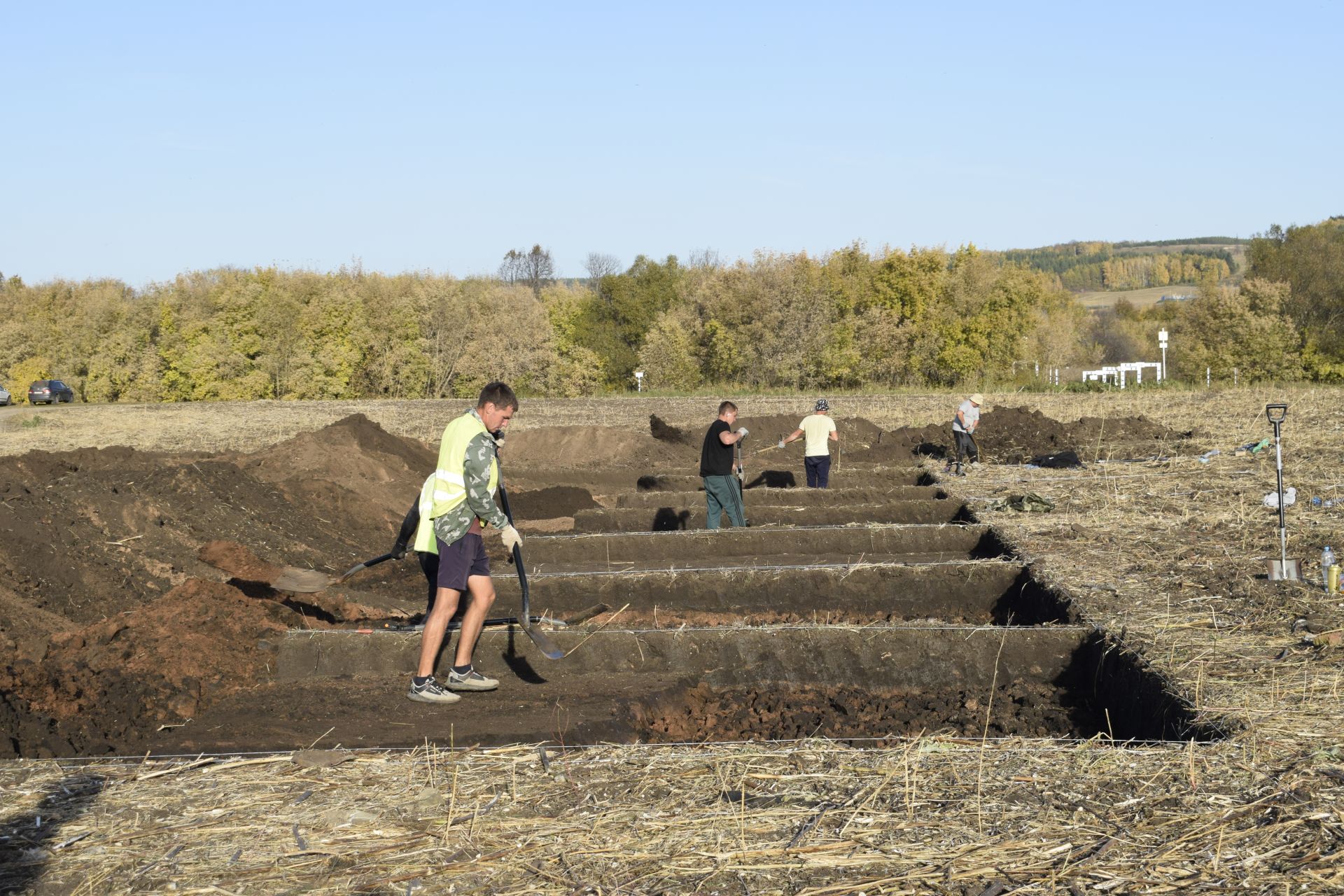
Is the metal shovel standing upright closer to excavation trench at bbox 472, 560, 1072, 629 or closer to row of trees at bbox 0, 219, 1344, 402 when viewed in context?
excavation trench at bbox 472, 560, 1072, 629

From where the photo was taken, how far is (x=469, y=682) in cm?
734

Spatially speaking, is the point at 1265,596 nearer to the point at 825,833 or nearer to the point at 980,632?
the point at 980,632

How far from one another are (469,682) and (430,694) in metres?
0.28

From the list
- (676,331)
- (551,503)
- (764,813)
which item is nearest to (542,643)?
(764,813)

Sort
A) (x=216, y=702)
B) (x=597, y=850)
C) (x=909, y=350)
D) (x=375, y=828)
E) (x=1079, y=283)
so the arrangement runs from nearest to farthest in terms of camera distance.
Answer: (x=597, y=850)
(x=375, y=828)
(x=216, y=702)
(x=909, y=350)
(x=1079, y=283)

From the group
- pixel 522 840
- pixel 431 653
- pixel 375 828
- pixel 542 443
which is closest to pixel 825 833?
pixel 522 840

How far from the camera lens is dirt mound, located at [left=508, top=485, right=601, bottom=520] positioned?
1711cm

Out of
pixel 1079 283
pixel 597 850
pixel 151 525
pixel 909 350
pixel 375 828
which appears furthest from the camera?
pixel 1079 283

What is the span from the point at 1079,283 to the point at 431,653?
7127 inches

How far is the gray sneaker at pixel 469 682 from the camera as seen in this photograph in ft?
24.1

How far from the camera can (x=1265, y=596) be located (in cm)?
790

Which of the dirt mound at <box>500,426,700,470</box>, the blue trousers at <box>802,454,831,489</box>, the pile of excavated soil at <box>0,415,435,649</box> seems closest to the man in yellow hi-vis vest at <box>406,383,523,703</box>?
the pile of excavated soil at <box>0,415,435,649</box>

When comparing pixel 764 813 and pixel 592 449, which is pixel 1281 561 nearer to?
pixel 764 813

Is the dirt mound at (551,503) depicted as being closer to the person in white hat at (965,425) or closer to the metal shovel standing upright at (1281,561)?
the person in white hat at (965,425)
